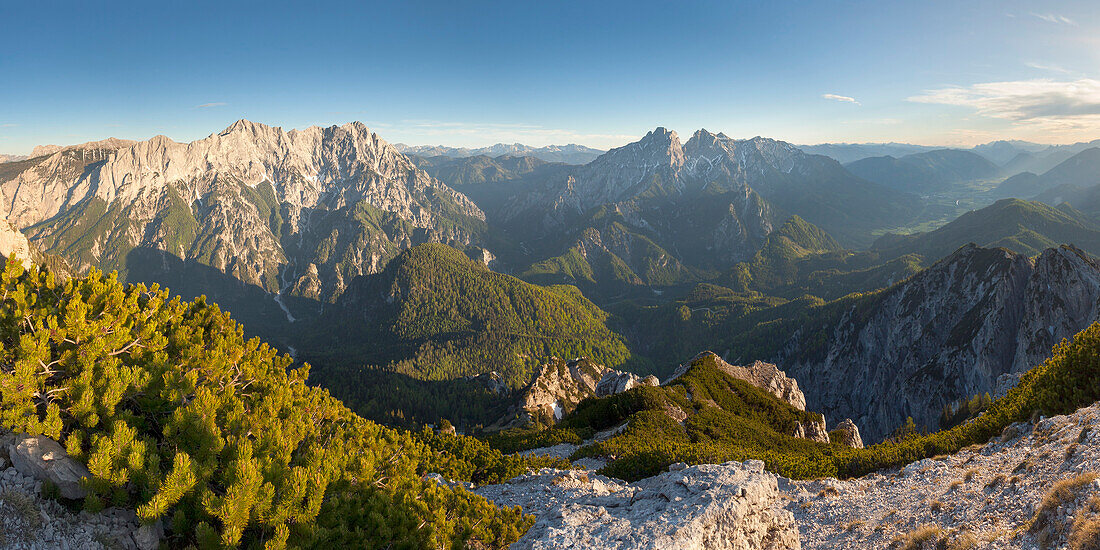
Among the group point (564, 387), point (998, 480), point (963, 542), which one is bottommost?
point (564, 387)

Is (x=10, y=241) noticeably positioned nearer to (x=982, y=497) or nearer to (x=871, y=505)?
(x=871, y=505)

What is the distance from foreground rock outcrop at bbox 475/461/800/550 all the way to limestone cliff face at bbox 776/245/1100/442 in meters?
141

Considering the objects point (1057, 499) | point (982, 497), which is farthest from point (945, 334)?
point (1057, 499)

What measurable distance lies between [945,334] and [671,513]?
177m

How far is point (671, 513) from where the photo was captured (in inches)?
794

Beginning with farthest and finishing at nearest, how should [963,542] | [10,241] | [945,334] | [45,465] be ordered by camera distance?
[945,334], [10,241], [963,542], [45,465]

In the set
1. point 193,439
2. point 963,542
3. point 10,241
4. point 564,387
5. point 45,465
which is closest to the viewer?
point 45,465

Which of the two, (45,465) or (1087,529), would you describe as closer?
(1087,529)

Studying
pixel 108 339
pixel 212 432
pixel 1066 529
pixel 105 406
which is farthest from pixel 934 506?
pixel 108 339

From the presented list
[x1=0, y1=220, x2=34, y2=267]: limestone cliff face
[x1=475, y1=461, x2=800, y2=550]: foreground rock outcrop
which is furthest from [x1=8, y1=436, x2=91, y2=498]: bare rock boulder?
[x1=0, y1=220, x2=34, y2=267]: limestone cliff face

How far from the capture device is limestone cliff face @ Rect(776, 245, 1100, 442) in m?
115

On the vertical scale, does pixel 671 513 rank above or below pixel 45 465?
below

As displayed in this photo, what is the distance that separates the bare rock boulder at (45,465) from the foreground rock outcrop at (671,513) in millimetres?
15575

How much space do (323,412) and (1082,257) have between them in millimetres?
182683
